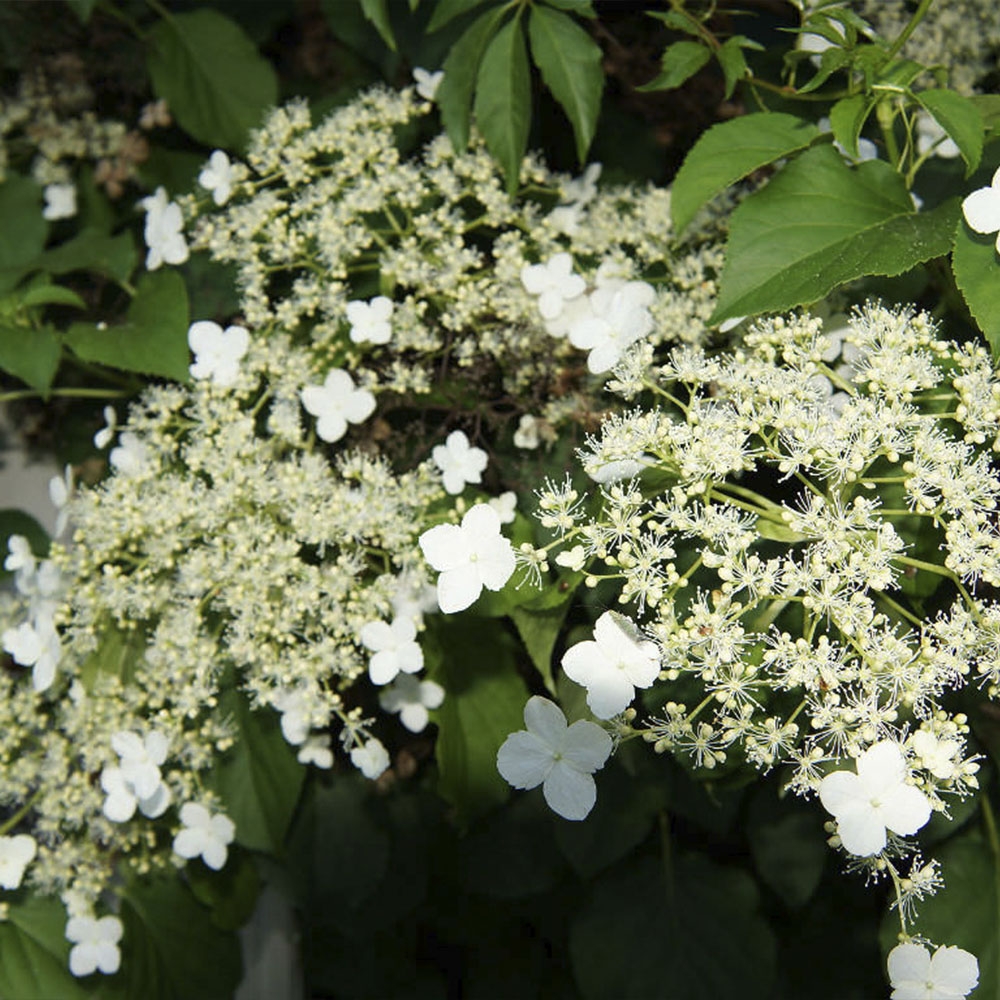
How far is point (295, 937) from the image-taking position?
4.42 feet

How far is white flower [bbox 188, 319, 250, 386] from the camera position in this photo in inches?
39.8

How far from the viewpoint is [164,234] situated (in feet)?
3.68

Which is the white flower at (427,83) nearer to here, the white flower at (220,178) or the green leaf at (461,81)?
the green leaf at (461,81)

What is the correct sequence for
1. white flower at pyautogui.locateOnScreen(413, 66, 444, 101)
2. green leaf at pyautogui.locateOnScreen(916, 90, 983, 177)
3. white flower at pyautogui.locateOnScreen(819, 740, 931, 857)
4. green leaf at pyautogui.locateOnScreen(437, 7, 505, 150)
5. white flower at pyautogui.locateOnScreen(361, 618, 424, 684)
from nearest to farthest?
1. white flower at pyautogui.locateOnScreen(819, 740, 931, 857)
2. green leaf at pyautogui.locateOnScreen(916, 90, 983, 177)
3. white flower at pyautogui.locateOnScreen(361, 618, 424, 684)
4. green leaf at pyautogui.locateOnScreen(437, 7, 505, 150)
5. white flower at pyautogui.locateOnScreen(413, 66, 444, 101)

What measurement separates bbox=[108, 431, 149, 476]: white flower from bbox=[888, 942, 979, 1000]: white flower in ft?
2.49

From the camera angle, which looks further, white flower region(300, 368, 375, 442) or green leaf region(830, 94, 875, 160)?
white flower region(300, 368, 375, 442)

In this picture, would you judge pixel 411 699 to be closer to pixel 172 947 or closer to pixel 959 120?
A: pixel 172 947

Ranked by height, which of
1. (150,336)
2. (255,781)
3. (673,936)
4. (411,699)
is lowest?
(673,936)

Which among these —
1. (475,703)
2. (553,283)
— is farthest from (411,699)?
(553,283)

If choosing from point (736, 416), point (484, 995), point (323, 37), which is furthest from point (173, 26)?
point (484, 995)

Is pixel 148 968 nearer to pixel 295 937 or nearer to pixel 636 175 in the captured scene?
pixel 295 937

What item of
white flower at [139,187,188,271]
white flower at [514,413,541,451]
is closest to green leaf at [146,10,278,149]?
white flower at [139,187,188,271]

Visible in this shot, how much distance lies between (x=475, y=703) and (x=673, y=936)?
0.44 m

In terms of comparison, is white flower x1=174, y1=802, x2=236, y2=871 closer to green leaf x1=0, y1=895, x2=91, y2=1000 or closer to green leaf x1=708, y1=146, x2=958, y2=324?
green leaf x1=0, y1=895, x2=91, y2=1000
